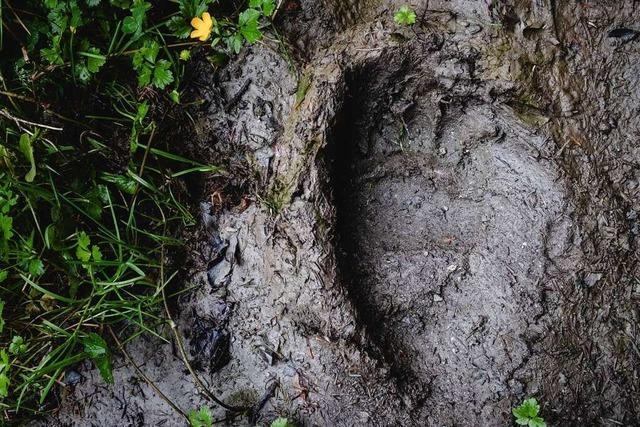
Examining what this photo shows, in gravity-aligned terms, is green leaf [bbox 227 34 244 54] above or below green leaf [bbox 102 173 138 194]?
above

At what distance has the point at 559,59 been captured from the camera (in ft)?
7.07

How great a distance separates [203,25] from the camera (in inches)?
83.3

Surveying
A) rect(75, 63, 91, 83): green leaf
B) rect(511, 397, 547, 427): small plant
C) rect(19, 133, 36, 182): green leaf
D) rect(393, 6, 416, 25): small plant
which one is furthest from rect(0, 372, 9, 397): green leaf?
rect(393, 6, 416, 25): small plant

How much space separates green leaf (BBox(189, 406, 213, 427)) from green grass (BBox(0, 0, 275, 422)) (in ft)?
1.07

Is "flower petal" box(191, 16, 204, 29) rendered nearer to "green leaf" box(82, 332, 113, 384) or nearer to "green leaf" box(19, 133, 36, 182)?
"green leaf" box(19, 133, 36, 182)

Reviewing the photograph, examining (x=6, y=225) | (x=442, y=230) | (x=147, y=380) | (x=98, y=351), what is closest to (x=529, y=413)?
(x=442, y=230)

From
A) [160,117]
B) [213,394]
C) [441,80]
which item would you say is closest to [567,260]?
[441,80]

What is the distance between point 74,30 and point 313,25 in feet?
2.80

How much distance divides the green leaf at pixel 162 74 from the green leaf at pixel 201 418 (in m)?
1.18

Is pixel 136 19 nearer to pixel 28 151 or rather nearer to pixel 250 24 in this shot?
pixel 250 24

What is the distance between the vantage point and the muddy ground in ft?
6.97

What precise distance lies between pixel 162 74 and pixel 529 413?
1.76 meters

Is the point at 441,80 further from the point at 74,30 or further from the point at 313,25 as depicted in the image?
the point at 74,30

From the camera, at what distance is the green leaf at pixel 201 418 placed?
2.10 m
